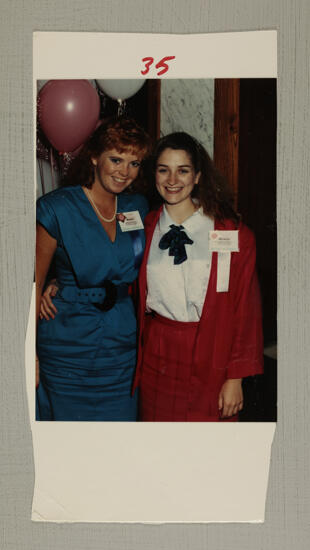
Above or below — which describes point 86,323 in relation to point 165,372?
above

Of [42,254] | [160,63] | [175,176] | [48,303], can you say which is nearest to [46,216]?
[42,254]

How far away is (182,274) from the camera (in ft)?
3.63

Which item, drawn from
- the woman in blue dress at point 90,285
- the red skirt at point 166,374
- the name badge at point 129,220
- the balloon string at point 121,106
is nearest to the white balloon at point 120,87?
the balloon string at point 121,106

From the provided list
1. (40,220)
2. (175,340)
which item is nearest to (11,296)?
(40,220)

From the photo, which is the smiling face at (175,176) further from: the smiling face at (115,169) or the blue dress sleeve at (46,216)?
the blue dress sleeve at (46,216)

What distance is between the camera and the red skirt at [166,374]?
3.68 ft

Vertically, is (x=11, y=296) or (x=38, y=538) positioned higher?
(x=11, y=296)

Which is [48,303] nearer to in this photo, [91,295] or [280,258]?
[91,295]

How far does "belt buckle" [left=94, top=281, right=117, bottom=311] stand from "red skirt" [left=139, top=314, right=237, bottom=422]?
3.4 inches

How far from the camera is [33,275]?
112 centimetres

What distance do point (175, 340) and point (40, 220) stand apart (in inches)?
15.2

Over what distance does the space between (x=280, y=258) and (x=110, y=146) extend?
1.42 feet

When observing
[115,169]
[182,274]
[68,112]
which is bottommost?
[182,274]

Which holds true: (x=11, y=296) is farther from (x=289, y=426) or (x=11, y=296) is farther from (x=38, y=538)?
(x=289, y=426)
